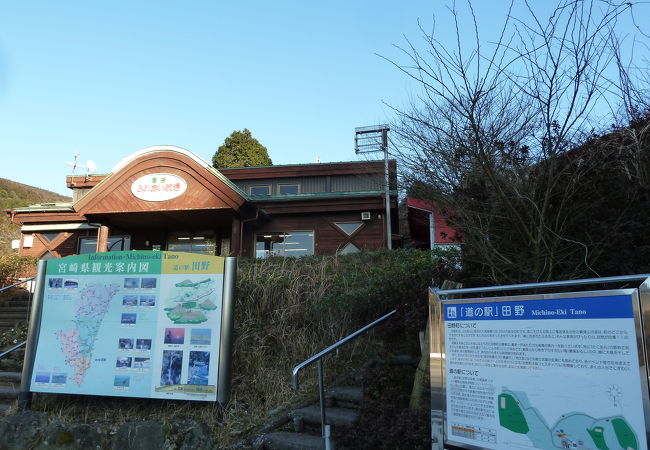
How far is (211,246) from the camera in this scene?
51.1 feet

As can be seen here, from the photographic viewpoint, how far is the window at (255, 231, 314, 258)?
14.7 meters

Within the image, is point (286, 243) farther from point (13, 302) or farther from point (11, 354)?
point (11, 354)

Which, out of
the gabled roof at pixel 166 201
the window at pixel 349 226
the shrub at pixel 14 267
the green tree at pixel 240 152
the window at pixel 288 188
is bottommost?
the shrub at pixel 14 267

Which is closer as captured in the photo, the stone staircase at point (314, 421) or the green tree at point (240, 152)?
the stone staircase at point (314, 421)

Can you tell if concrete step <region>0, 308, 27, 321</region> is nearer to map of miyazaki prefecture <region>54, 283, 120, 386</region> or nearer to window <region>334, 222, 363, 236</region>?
map of miyazaki prefecture <region>54, 283, 120, 386</region>

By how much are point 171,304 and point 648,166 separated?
17.8ft

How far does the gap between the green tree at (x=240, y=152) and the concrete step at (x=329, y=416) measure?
2701cm

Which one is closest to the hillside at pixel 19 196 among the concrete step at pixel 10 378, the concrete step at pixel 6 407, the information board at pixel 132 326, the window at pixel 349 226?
the window at pixel 349 226

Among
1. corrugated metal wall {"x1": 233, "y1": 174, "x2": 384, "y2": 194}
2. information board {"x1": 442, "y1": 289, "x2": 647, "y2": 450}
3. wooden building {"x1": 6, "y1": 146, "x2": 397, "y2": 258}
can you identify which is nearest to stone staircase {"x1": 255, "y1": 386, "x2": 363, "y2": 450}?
information board {"x1": 442, "y1": 289, "x2": 647, "y2": 450}

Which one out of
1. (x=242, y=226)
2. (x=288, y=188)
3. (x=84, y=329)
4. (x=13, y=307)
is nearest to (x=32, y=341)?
(x=84, y=329)

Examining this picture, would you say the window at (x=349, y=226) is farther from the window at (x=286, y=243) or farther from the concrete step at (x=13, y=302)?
the concrete step at (x=13, y=302)

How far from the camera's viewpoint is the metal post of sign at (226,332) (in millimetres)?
5292

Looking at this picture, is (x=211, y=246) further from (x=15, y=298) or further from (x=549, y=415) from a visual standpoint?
(x=549, y=415)

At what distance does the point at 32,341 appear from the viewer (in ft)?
19.5
